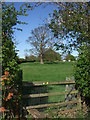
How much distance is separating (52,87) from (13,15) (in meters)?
4.39

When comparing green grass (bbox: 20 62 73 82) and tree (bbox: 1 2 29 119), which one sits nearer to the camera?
tree (bbox: 1 2 29 119)

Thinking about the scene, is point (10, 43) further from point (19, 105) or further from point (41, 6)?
point (41, 6)

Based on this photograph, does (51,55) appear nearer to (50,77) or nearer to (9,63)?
(50,77)

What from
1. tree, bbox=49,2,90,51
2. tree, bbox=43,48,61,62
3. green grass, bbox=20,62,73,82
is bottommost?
green grass, bbox=20,62,73,82

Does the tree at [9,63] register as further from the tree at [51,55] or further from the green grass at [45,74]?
the tree at [51,55]

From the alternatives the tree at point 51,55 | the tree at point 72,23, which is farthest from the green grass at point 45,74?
the tree at point 72,23

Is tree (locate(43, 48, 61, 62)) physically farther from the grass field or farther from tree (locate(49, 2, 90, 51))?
tree (locate(49, 2, 90, 51))

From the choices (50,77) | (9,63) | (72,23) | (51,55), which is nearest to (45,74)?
(50,77)

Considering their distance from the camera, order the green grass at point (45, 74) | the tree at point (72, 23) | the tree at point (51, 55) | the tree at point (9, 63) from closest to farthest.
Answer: the tree at point (9, 63) → the tree at point (72, 23) → the green grass at point (45, 74) → the tree at point (51, 55)

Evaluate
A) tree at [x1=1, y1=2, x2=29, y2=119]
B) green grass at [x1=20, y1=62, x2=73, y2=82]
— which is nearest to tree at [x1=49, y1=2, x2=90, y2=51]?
tree at [x1=1, y1=2, x2=29, y2=119]

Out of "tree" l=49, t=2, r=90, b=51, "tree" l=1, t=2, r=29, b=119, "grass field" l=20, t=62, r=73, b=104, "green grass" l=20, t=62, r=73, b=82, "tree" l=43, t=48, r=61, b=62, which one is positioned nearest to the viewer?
"tree" l=1, t=2, r=29, b=119

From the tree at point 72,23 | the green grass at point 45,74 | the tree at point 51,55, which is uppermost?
the tree at point 72,23

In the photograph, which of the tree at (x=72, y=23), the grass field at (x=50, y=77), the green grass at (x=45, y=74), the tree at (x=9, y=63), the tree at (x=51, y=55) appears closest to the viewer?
the tree at (x=9, y=63)

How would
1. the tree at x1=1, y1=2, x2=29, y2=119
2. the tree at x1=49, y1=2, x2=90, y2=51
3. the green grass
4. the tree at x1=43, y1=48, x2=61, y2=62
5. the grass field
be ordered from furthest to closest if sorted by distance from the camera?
the tree at x1=43, y1=48, x2=61, y2=62, the green grass, the grass field, the tree at x1=49, y1=2, x2=90, y2=51, the tree at x1=1, y1=2, x2=29, y2=119
